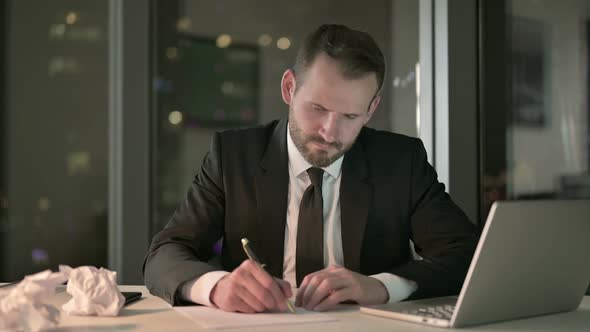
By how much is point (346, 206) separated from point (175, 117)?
1.71 meters

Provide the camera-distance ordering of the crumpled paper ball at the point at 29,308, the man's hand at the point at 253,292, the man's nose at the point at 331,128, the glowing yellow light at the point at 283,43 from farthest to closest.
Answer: the glowing yellow light at the point at 283,43 → the man's nose at the point at 331,128 → the man's hand at the point at 253,292 → the crumpled paper ball at the point at 29,308

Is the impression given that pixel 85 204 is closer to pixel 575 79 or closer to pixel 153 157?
pixel 153 157

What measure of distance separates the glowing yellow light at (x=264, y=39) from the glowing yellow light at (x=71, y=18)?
0.98 m

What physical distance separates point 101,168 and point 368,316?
2.55 meters

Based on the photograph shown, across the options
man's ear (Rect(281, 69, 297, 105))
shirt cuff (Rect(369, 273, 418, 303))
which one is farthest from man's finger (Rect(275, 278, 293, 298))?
man's ear (Rect(281, 69, 297, 105))

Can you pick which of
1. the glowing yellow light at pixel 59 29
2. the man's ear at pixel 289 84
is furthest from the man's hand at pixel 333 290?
the glowing yellow light at pixel 59 29

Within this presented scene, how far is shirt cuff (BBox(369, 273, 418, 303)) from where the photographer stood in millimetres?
1621

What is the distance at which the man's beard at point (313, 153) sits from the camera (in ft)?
6.49

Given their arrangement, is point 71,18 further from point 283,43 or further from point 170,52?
point 283,43

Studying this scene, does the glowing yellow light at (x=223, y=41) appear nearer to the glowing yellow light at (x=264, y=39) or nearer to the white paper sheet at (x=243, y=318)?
the glowing yellow light at (x=264, y=39)

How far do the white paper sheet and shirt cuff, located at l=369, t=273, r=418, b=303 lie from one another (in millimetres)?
253

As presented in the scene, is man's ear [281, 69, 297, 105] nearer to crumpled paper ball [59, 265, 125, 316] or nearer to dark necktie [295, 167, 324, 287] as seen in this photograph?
dark necktie [295, 167, 324, 287]

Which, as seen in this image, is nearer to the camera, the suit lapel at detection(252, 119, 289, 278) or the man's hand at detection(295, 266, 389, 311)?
the man's hand at detection(295, 266, 389, 311)

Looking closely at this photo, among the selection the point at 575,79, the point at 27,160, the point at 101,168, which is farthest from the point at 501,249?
the point at 27,160
